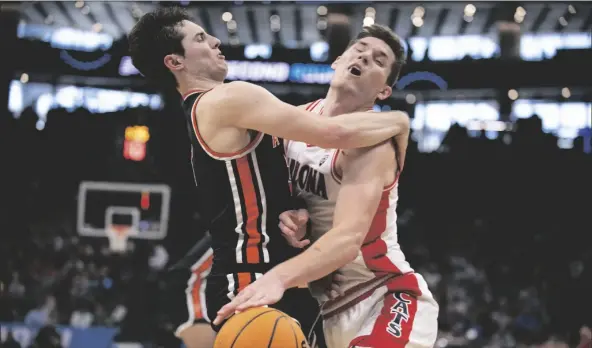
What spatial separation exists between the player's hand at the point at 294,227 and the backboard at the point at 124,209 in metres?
14.9

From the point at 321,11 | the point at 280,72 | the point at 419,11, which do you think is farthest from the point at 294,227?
Answer: the point at 419,11

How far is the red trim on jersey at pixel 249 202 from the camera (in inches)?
132

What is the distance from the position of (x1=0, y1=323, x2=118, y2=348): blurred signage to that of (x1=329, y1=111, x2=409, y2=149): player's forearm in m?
9.73

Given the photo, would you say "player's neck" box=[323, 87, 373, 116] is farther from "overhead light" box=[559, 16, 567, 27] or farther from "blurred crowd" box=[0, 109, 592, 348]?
"overhead light" box=[559, 16, 567, 27]

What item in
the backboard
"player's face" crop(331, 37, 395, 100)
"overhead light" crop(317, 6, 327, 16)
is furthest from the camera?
"overhead light" crop(317, 6, 327, 16)

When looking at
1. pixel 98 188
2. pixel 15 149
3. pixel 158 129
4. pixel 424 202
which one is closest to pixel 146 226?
pixel 98 188

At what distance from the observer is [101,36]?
3275cm

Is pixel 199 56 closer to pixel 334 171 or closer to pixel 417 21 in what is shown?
pixel 334 171

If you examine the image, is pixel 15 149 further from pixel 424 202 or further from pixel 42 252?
pixel 424 202

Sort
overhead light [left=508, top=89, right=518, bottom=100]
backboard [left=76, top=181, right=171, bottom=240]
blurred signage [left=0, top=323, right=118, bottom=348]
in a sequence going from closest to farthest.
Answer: blurred signage [left=0, top=323, right=118, bottom=348] → backboard [left=76, top=181, right=171, bottom=240] → overhead light [left=508, top=89, right=518, bottom=100]

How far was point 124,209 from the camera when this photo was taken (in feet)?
58.6

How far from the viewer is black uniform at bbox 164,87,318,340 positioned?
3.33m

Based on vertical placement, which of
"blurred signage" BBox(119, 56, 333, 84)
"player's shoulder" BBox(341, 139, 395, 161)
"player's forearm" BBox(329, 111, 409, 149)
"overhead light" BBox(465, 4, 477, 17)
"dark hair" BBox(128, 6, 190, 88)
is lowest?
"player's shoulder" BBox(341, 139, 395, 161)

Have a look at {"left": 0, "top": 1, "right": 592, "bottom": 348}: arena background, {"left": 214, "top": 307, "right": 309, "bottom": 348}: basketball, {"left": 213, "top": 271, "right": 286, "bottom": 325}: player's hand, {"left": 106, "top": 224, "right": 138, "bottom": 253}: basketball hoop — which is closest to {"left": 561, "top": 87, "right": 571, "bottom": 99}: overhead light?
{"left": 0, "top": 1, "right": 592, "bottom": 348}: arena background
